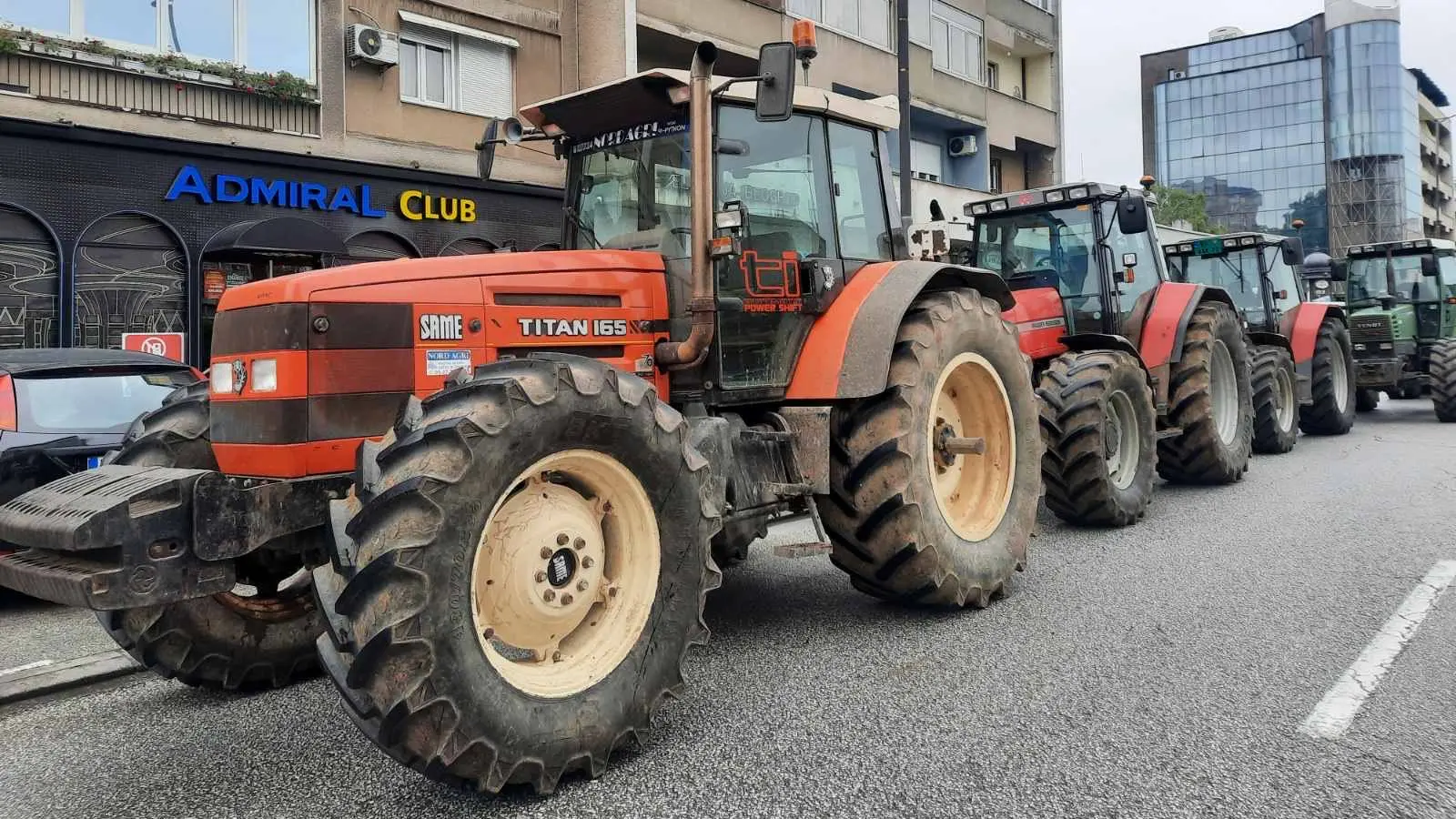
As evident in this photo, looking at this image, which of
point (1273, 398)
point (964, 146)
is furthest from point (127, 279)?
point (964, 146)

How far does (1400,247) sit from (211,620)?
17574mm

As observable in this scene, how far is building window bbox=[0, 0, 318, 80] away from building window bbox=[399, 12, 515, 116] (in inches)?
53.5

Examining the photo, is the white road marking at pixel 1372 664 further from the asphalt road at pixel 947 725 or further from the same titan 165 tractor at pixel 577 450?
the same titan 165 tractor at pixel 577 450

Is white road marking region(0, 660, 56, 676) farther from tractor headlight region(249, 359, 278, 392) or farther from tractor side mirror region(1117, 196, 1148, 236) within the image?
tractor side mirror region(1117, 196, 1148, 236)

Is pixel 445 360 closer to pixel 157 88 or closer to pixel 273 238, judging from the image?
pixel 273 238

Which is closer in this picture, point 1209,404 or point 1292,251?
point 1209,404

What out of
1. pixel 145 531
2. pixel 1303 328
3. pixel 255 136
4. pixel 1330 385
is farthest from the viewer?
pixel 1330 385

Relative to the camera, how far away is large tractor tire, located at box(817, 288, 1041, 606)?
475 centimetres

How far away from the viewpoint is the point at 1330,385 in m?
13.3

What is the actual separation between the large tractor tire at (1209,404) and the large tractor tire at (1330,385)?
415 cm

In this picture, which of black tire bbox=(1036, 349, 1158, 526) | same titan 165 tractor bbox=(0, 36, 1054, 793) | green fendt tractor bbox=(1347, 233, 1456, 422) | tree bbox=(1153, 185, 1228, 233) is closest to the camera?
same titan 165 tractor bbox=(0, 36, 1054, 793)

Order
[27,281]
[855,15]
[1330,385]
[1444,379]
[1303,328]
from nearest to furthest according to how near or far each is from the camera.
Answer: [27,281]
[1303,328]
[1330,385]
[1444,379]
[855,15]

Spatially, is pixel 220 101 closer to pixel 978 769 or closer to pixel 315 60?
pixel 315 60

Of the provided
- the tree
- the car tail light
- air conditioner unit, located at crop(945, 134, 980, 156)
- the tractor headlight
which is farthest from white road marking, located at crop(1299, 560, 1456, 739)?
the tree
